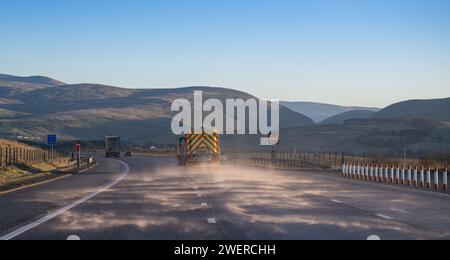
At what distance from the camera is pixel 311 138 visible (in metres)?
170

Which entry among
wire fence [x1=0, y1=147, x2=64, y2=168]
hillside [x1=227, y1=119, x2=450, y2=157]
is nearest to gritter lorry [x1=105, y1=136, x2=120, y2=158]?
hillside [x1=227, y1=119, x2=450, y2=157]

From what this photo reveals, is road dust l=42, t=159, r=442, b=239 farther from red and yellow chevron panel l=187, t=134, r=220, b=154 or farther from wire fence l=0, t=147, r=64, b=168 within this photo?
wire fence l=0, t=147, r=64, b=168

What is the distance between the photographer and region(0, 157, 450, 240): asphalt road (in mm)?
14828

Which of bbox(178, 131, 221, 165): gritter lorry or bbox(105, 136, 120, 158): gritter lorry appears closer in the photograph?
bbox(178, 131, 221, 165): gritter lorry

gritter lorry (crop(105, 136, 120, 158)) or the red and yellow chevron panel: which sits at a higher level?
the red and yellow chevron panel

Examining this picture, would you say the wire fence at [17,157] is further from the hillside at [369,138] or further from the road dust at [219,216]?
the hillside at [369,138]

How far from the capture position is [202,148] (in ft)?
178

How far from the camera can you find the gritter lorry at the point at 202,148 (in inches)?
2128

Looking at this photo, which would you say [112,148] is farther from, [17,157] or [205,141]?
[205,141]

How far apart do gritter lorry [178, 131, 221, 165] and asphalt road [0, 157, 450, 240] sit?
2409cm

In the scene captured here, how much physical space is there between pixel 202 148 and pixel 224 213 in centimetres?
3515

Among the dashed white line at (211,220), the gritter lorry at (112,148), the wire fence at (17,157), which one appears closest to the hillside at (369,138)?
the gritter lorry at (112,148)

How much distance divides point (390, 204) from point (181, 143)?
35785mm
